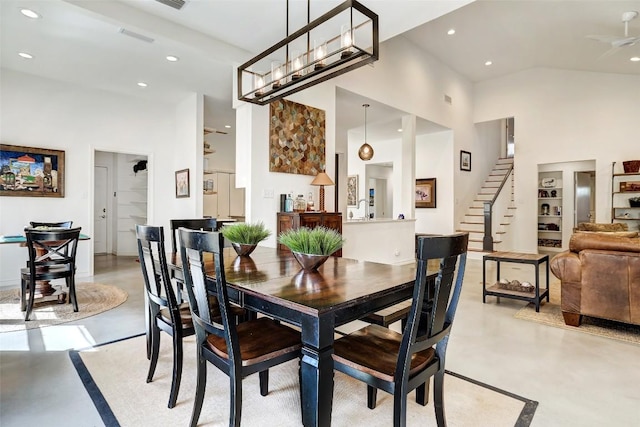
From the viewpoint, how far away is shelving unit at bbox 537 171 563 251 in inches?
A: 350

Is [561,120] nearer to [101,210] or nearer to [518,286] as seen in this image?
[518,286]

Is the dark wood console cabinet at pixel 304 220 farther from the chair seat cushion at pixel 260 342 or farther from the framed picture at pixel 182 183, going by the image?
the chair seat cushion at pixel 260 342

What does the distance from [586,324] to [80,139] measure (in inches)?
279

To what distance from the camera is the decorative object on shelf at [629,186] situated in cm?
675

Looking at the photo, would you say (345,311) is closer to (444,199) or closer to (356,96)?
(356,96)

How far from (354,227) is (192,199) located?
A: 2.76 m

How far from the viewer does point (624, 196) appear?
7.06m

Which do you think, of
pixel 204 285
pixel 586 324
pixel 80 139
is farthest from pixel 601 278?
pixel 80 139

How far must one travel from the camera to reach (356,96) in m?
5.77

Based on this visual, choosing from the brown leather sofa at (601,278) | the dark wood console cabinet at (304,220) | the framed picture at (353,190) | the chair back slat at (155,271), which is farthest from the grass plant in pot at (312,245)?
the framed picture at (353,190)

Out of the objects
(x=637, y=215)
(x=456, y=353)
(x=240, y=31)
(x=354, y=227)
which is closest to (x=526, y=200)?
(x=637, y=215)

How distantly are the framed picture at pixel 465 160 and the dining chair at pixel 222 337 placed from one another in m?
7.75

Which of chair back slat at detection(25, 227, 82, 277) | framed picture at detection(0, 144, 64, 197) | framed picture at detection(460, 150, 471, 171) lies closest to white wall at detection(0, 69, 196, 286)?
framed picture at detection(0, 144, 64, 197)

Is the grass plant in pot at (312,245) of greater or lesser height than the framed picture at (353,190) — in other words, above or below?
below
